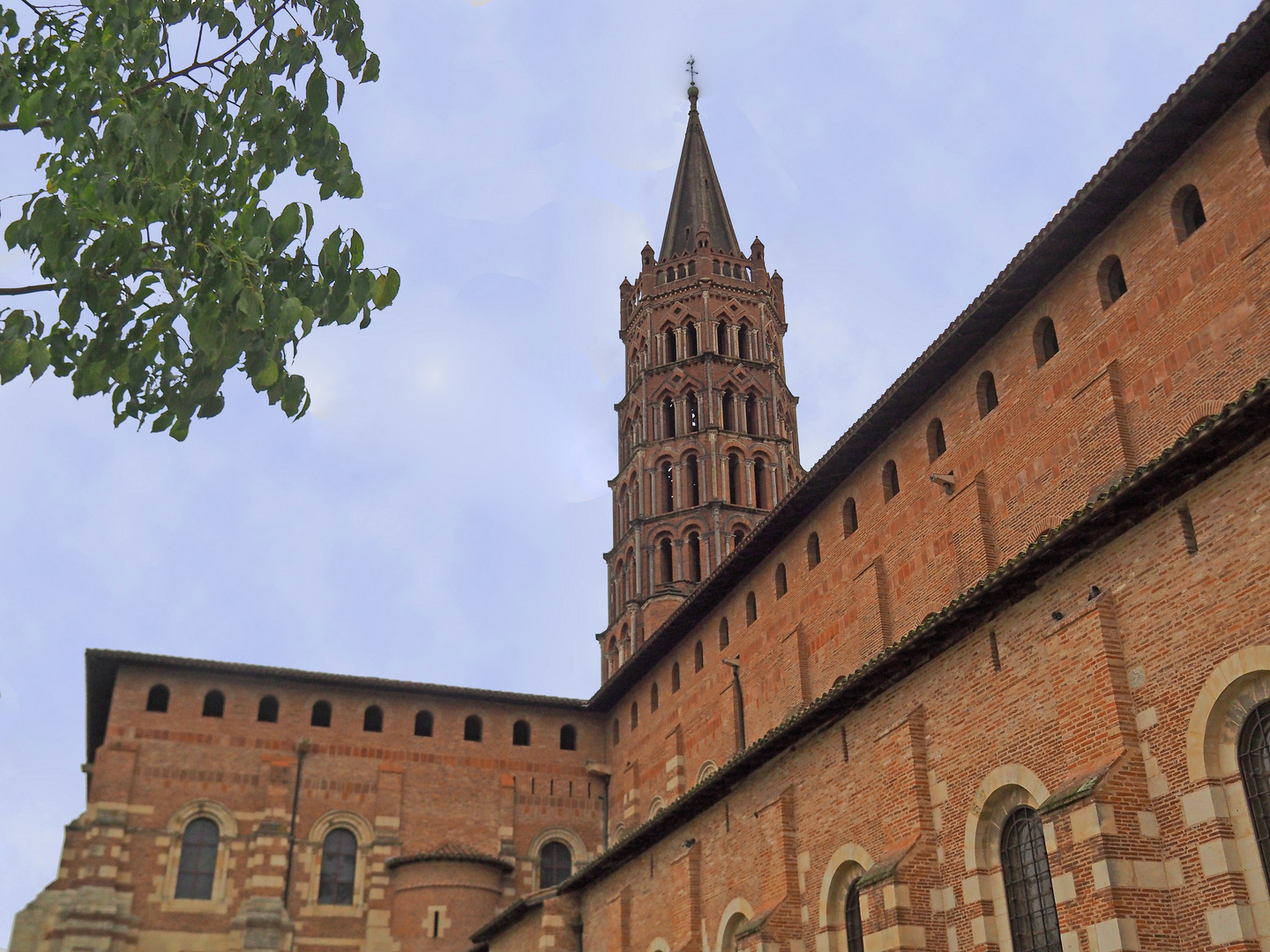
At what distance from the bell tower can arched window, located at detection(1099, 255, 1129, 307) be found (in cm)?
2643

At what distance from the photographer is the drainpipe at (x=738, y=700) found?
31.0 m

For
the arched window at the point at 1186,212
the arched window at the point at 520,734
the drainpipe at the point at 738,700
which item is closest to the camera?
the arched window at the point at 1186,212

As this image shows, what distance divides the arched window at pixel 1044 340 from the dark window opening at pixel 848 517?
21.5 feet

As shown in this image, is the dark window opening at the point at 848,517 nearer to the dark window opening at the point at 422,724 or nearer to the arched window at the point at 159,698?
the dark window opening at the point at 422,724

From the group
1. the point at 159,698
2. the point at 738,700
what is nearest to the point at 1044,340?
the point at 738,700

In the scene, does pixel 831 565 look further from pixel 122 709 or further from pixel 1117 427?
pixel 122 709

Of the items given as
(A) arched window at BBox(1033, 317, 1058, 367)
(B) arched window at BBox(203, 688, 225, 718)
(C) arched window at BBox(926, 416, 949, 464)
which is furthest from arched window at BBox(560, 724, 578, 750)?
(A) arched window at BBox(1033, 317, 1058, 367)

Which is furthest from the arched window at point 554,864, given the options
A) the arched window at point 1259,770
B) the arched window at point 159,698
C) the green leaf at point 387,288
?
the green leaf at point 387,288

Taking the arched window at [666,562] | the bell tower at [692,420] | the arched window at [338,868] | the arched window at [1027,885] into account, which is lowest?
the arched window at [1027,885]

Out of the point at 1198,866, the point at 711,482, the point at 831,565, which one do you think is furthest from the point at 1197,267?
the point at 711,482

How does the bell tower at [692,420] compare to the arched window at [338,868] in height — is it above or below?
above

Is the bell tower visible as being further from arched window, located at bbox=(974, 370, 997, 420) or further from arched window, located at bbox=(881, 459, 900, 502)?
arched window, located at bbox=(974, 370, 997, 420)

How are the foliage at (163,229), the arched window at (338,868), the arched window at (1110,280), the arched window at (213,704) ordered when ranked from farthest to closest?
the arched window at (213,704)
the arched window at (338,868)
the arched window at (1110,280)
the foliage at (163,229)

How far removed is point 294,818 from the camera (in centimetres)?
3703
